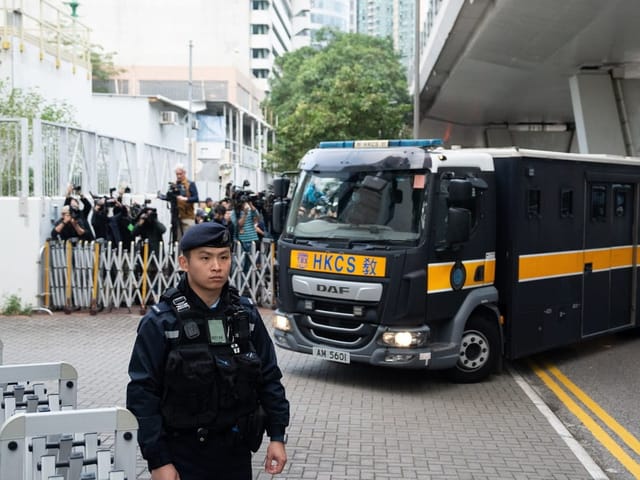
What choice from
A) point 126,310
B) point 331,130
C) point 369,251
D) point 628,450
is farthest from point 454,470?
point 331,130

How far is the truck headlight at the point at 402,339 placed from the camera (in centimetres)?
810

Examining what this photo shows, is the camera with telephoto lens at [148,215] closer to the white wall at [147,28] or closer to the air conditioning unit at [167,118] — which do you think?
the air conditioning unit at [167,118]

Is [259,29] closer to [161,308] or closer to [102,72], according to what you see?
[102,72]

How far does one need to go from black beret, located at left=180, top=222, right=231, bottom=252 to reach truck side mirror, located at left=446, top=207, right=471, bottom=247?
16.4 ft

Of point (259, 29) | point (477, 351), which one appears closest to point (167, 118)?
point (477, 351)

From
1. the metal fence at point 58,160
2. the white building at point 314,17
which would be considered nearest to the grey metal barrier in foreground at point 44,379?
the metal fence at point 58,160

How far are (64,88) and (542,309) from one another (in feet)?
69.5

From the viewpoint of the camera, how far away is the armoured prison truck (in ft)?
26.7

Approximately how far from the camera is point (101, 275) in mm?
13133

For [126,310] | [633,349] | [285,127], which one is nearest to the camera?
[633,349]

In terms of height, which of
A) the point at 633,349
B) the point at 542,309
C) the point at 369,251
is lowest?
the point at 633,349

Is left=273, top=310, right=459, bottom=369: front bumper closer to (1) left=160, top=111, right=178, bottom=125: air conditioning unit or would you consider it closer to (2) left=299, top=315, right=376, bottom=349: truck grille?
(2) left=299, top=315, right=376, bottom=349: truck grille

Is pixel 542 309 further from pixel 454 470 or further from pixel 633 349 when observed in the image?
pixel 454 470

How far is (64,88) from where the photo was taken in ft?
86.7
